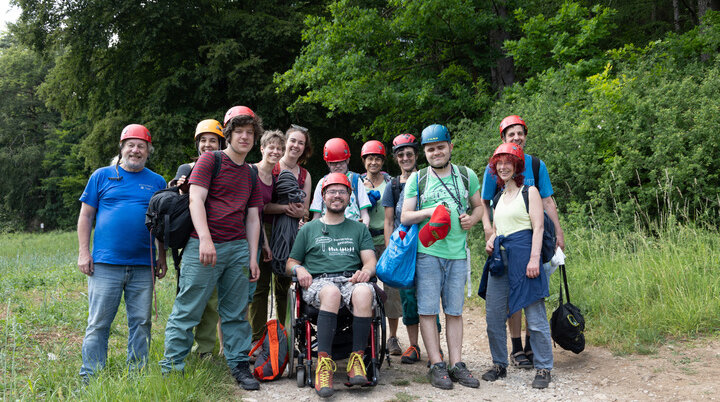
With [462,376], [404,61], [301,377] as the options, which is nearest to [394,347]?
[462,376]

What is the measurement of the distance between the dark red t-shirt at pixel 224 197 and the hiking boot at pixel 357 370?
128cm

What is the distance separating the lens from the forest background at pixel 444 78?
7.07m

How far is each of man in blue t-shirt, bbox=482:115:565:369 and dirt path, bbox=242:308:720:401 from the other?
0.22m

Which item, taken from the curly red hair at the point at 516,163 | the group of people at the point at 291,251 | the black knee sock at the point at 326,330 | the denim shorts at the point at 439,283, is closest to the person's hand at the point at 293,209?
the group of people at the point at 291,251

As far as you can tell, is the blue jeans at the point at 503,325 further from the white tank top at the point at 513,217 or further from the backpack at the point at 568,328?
the white tank top at the point at 513,217

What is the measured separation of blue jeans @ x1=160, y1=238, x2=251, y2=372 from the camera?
12.3 feet

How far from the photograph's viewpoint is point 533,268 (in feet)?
13.2

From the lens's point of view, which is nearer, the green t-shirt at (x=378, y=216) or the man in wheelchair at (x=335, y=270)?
the man in wheelchair at (x=335, y=270)

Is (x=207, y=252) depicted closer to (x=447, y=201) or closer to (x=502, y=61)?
(x=447, y=201)

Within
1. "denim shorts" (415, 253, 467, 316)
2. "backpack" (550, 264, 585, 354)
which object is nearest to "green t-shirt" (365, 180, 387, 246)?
"denim shorts" (415, 253, 467, 316)

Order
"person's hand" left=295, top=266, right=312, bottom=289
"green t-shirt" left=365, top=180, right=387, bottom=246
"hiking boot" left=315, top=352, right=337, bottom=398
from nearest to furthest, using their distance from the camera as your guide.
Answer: "hiking boot" left=315, top=352, right=337, bottom=398
"person's hand" left=295, top=266, right=312, bottom=289
"green t-shirt" left=365, top=180, right=387, bottom=246

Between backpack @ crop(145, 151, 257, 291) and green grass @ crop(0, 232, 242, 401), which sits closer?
green grass @ crop(0, 232, 242, 401)

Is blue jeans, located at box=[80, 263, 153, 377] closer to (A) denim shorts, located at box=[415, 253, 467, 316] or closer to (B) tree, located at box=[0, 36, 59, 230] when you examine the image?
(A) denim shorts, located at box=[415, 253, 467, 316]

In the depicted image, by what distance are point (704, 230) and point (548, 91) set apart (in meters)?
4.38
